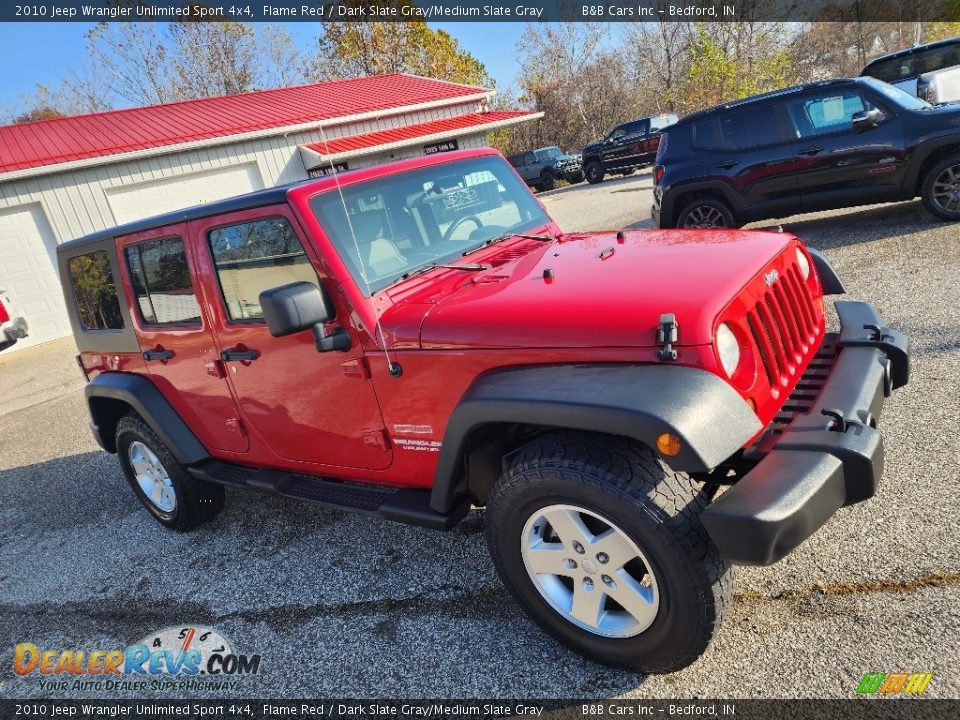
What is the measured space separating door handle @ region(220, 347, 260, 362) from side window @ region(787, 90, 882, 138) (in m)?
7.27

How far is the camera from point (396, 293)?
2.89 meters

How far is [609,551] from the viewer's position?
2285 mm

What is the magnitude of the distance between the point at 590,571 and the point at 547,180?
24.7m

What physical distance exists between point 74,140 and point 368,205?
1621 cm

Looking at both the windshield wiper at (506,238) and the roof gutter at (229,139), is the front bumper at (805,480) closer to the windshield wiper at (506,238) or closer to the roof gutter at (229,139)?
the windshield wiper at (506,238)

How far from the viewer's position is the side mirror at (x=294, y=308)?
257 cm

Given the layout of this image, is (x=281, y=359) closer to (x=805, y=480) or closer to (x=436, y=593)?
(x=436, y=593)

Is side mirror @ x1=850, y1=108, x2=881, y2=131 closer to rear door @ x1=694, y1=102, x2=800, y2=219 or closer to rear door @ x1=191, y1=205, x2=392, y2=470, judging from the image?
rear door @ x1=694, y1=102, x2=800, y2=219

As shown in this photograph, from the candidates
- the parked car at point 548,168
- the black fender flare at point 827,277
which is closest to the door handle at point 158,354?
the black fender flare at point 827,277

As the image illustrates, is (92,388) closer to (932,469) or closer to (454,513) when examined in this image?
(454,513)

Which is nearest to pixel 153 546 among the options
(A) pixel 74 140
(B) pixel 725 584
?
(B) pixel 725 584

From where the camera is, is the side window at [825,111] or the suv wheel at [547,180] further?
the suv wheel at [547,180]

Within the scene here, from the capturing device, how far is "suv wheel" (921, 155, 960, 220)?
721 cm

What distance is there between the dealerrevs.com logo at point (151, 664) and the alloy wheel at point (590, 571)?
1436 mm
